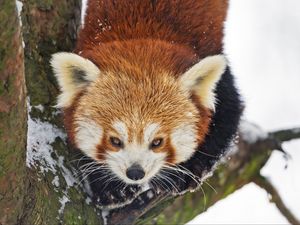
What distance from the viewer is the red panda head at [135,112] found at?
2820mm

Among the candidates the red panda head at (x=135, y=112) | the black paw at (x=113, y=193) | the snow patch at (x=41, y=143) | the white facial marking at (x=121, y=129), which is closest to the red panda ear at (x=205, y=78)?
the red panda head at (x=135, y=112)

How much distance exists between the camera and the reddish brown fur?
2943 millimetres

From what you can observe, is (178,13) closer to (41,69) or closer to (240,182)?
(41,69)

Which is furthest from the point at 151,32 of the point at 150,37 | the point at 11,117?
the point at 11,117

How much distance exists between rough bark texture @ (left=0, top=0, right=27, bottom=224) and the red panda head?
63 centimetres

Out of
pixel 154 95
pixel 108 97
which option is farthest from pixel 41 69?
pixel 154 95

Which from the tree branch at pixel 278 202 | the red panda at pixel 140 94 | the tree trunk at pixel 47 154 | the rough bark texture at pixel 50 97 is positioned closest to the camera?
the tree trunk at pixel 47 154

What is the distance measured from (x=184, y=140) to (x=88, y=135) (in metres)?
0.48

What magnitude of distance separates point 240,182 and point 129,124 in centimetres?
125

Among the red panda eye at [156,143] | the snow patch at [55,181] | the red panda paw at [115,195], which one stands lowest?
the red panda paw at [115,195]

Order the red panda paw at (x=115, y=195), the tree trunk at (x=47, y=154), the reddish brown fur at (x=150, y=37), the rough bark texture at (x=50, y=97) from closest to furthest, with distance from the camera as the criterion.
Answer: the tree trunk at (x=47, y=154)
the rough bark texture at (x=50, y=97)
the reddish brown fur at (x=150, y=37)
the red panda paw at (x=115, y=195)

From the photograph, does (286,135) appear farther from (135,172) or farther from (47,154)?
(47,154)

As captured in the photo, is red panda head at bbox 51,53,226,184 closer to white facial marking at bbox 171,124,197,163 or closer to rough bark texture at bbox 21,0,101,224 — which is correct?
white facial marking at bbox 171,124,197,163

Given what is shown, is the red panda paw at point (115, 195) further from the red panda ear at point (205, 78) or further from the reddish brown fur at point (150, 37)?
the red panda ear at point (205, 78)
